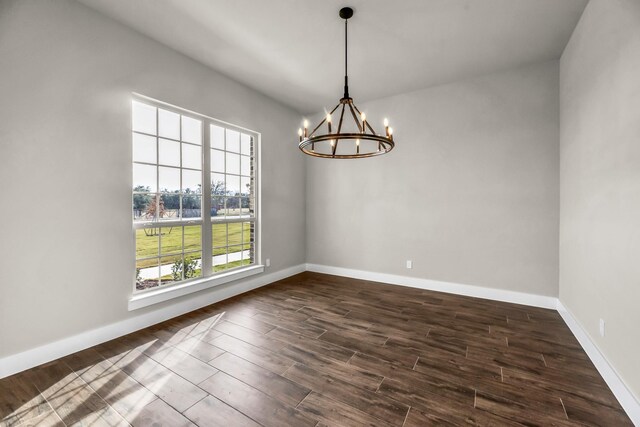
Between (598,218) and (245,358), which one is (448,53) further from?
(245,358)

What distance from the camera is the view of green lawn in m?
3.02

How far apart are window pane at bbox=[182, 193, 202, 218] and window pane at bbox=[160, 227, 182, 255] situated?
22cm

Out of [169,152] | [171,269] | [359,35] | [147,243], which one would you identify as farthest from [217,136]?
[359,35]

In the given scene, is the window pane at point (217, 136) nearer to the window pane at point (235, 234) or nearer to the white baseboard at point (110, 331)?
the window pane at point (235, 234)

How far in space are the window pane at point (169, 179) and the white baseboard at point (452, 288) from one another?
2986 millimetres

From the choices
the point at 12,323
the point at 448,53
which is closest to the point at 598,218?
the point at 448,53

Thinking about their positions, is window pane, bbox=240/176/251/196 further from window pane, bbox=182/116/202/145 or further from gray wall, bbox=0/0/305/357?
gray wall, bbox=0/0/305/357

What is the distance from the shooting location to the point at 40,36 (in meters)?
2.25

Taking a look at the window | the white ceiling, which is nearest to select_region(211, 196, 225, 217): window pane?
the window

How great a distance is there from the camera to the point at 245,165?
14.1ft

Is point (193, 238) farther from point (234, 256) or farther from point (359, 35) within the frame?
point (359, 35)

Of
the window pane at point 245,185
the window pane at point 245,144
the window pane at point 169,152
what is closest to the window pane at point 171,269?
the window pane at point 169,152

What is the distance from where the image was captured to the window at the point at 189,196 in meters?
3.03

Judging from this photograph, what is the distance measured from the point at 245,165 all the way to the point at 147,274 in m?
2.02
